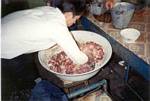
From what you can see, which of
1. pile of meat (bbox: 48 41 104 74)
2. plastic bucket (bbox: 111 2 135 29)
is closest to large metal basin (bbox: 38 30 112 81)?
pile of meat (bbox: 48 41 104 74)

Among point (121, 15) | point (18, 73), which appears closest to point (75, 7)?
point (121, 15)

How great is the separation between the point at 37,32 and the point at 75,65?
34 centimetres

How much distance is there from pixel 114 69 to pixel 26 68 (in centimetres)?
74

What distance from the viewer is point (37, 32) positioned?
1285 mm

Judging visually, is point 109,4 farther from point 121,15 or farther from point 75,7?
point 75,7

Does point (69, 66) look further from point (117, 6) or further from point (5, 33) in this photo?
point (117, 6)

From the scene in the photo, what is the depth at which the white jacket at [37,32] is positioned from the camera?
4.19 ft

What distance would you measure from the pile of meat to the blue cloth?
0.12 metres

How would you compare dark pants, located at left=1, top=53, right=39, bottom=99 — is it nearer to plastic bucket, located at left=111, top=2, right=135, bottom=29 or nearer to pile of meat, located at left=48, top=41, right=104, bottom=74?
pile of meat, located at left=48, top=41, right=104, bottom=74

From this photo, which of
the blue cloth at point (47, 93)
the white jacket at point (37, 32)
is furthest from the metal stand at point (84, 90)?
the white jacket at point (37, 32)

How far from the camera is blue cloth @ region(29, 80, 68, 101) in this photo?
1.37 metres

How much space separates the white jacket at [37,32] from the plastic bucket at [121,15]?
1.60 ft

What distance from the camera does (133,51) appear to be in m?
1.52

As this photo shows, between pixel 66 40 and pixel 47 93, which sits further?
pixel 47 93
